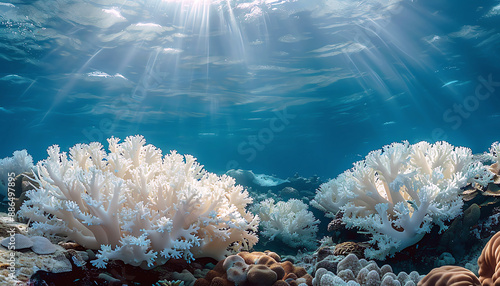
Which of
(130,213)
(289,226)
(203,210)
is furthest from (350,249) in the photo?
(130,213)

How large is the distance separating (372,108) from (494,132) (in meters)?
34.1

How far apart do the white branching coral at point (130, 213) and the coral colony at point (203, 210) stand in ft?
0.04

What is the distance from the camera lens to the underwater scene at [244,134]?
3100 millimetres

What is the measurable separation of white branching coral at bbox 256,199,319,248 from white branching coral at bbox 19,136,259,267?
10.5 feet

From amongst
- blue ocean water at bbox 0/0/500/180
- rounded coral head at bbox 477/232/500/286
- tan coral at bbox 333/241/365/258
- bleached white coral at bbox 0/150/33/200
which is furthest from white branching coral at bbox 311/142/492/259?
blue ocean water at bbox 0/0/500/180

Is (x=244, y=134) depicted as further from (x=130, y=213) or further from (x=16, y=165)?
(x=130, y=213)

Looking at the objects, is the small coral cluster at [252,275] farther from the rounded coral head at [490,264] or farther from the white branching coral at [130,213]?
the rounded coral head at [490,264]

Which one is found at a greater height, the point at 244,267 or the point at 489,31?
the point at 489,31

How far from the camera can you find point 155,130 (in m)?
41.2

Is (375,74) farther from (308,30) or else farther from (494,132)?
(494,132)

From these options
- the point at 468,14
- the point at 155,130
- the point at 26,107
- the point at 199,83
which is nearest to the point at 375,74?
the point at 468,14

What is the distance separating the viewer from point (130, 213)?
2.98 meters

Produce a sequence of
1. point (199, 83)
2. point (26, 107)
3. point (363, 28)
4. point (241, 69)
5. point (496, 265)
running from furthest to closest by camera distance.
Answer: point (26, 107)
point (199, 83)
point (241, 69)
point (363, 28)
point (496, 265)

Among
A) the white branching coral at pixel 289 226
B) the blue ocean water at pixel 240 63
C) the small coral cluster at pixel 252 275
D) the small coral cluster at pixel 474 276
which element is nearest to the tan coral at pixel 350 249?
the small coral cluster at pixel 252 275
